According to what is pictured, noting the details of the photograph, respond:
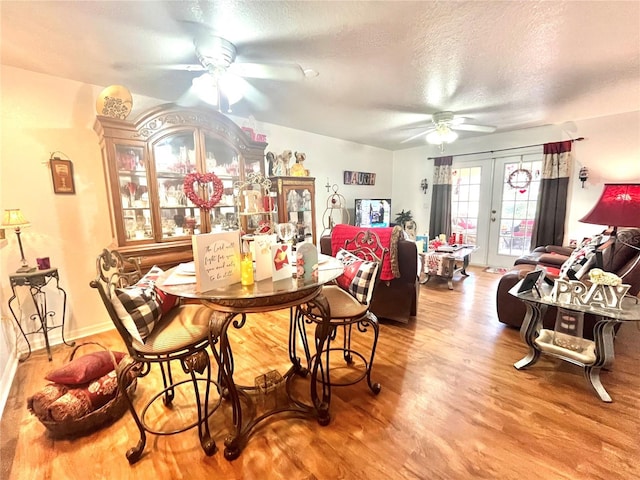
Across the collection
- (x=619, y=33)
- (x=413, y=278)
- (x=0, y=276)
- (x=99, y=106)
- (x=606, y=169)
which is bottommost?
(x=413, y=278)

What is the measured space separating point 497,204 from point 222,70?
4.75 m

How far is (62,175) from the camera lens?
2414mm

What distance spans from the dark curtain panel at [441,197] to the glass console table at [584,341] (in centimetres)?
330

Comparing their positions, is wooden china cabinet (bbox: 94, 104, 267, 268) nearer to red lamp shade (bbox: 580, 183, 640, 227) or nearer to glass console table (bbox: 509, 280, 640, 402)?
glass console table (bbox: 509, 280, 640, 402)

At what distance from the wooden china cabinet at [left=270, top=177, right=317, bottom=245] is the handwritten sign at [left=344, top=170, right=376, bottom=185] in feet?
4.48

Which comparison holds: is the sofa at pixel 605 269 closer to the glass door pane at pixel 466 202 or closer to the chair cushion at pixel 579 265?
the chair cushion at pixel 579 265

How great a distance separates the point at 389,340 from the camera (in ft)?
8.17

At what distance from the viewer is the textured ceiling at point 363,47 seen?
1.57m

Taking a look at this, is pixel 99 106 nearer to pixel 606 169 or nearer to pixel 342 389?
pixel 342 389

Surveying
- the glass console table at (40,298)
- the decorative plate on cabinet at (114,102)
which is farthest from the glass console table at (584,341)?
the glass console table at (40,298)

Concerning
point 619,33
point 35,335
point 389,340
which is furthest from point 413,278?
point 35,335

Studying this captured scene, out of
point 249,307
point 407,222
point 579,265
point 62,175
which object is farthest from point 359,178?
point 249,307

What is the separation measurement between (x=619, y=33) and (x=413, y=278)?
2.17 metres

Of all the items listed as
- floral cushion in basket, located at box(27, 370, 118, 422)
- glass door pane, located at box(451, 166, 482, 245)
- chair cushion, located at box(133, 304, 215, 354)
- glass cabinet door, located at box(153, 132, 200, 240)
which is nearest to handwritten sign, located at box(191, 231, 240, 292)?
chair cushion, located at box(133, 304, 215, 354)
